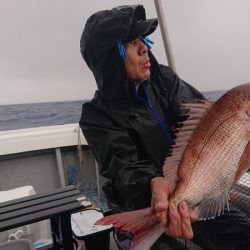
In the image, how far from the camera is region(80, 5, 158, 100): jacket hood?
7.52 feet

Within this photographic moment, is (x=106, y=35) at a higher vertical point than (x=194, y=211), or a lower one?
higher

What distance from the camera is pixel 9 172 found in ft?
13.4

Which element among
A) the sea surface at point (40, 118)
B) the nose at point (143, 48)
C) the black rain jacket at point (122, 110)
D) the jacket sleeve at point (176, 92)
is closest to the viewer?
the black rain jacket at point (122, 110)

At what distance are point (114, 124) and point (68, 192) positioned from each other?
2.23 ft

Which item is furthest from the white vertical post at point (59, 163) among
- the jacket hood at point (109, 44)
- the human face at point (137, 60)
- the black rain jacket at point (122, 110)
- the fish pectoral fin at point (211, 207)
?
the fish pectoral fin at point (211, 207)

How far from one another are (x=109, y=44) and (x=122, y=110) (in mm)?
491

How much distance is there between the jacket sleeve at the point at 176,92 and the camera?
256cm

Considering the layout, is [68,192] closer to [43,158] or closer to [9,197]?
[9,197]

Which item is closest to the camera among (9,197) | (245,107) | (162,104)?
(245,107)

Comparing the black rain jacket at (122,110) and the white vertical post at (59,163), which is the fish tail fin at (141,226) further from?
the white vertical post at (59,163)

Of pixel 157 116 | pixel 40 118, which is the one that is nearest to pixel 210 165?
pixel 157 116

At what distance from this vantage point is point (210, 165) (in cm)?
142

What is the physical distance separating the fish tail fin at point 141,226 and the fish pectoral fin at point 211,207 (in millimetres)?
170

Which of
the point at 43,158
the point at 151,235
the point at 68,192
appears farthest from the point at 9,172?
the point at 151,235
